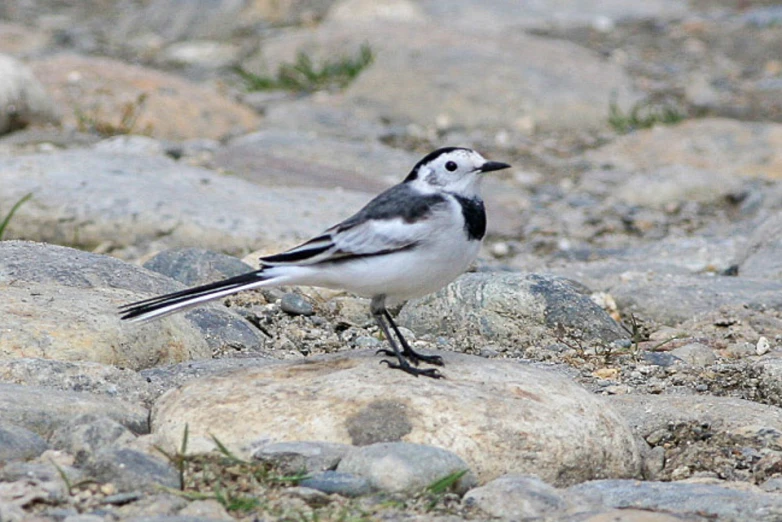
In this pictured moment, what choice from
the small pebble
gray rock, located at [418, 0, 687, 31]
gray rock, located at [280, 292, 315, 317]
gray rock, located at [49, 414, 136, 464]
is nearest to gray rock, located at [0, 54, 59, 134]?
gray rock, located at [280, 292, 315, 317]

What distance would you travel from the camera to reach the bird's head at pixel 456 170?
177 inches

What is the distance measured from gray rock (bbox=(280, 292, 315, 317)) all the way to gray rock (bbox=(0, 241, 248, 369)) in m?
0.37

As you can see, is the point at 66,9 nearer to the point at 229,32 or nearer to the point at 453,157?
the point at 229,32

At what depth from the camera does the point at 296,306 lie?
5711 mm

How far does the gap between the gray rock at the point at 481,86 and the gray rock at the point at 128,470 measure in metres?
6.80

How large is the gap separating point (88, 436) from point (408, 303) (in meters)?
2.39

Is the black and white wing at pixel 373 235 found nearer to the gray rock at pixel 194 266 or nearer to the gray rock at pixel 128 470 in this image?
the gray rock at pixel 128 470

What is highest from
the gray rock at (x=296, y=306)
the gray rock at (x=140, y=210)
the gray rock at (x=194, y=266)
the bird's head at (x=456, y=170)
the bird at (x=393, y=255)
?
the bird's head at (x=456, y=170)

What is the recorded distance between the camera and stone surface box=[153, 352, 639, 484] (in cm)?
378

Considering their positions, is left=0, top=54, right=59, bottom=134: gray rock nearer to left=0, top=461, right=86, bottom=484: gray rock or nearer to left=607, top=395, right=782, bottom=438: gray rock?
left=607, top=395, right=782, bottom=438: gray rock

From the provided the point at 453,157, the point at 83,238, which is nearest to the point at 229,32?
the point at 83,238

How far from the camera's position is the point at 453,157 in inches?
177

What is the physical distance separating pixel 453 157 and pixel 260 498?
1.52 meters

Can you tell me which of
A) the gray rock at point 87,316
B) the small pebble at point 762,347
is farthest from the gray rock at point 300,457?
the small pebble at point 762,347
